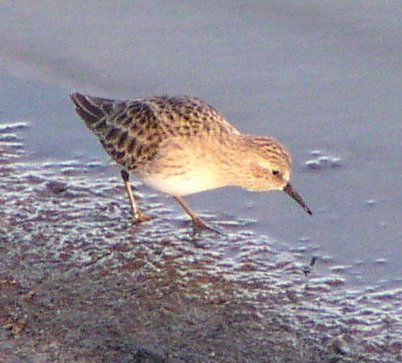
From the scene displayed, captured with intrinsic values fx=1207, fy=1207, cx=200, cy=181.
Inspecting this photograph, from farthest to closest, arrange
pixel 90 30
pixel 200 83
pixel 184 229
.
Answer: pixel 90 30 < pixel 200 83 < pixel 184 229

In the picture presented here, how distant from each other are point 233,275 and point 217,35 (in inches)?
126

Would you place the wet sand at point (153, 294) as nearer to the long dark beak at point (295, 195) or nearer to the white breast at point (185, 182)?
the white breast at point (185, 182)

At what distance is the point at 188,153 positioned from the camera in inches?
306

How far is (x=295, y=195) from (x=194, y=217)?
65cm

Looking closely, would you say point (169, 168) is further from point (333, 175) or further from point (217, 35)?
point (217, 35)

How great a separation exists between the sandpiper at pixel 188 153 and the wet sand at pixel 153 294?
0.27m

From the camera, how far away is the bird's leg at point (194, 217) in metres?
7.56

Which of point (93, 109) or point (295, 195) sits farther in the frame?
point (93, 109)

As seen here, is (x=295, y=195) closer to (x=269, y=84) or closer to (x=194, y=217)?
(x=194, y=217)

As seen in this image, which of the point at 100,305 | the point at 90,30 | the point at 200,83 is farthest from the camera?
the point at 90,30

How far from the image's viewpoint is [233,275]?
23.1 feet

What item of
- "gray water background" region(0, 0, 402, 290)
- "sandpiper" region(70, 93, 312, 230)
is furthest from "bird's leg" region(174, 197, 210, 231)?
"gray water background" region(0, 0, 402, 290)

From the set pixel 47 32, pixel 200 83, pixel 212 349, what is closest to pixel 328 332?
pixel 212 349

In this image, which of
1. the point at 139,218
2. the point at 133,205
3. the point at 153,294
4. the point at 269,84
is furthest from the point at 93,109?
the point at 153,294
